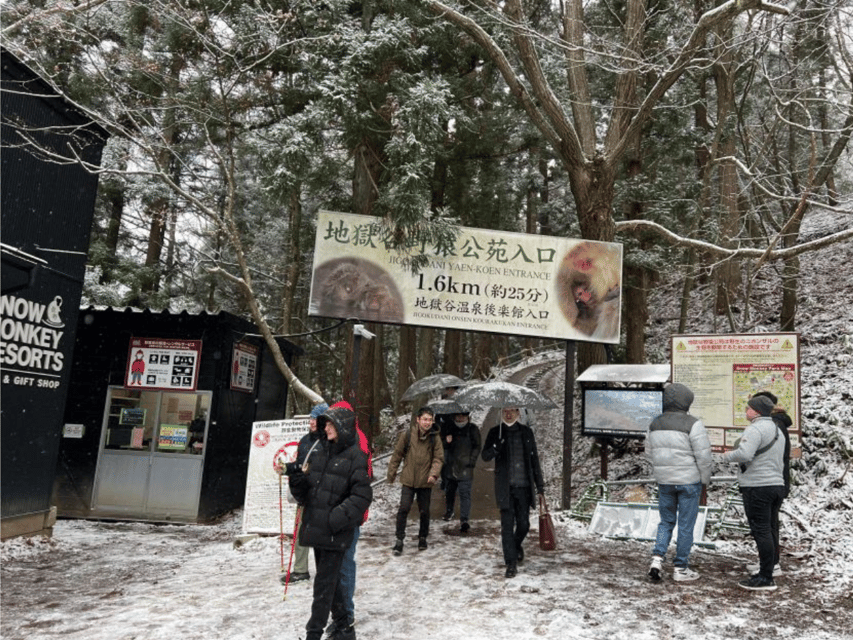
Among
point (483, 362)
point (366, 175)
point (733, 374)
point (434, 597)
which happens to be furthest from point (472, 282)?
point (483, 362)

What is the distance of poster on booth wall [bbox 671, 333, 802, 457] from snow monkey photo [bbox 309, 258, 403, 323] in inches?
171

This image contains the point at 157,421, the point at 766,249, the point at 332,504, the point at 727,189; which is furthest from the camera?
the point at 727,189

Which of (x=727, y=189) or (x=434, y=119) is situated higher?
(x=727, y=189)

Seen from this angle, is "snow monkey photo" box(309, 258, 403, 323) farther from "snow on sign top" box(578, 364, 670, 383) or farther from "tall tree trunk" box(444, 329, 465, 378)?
"tall tree trunk" box(444, 329, 465, 378)

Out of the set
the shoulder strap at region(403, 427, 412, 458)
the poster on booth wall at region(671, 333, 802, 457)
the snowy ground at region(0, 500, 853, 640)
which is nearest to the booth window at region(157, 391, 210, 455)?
the snowy ground at region(0, 500, 853, 640)

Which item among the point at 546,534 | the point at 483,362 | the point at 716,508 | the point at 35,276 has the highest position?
the point at 483,362

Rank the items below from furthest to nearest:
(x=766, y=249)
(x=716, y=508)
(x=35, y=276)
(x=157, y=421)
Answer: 1. (x=157, y=421)
2. (x=766, y=249)
3. (x=35, y=276)
4. (x=716, y=508)

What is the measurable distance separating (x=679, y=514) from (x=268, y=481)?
5.17 meters

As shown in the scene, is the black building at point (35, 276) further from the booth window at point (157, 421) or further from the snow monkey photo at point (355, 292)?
the snow monkey photo at point (355, 292)

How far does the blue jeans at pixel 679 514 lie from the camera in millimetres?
5930

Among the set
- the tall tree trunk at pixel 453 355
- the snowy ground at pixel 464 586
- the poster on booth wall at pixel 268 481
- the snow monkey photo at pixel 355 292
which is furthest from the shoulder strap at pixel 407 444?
the tall tree trunk at pixel 453 355

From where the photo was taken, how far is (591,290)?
1019cm

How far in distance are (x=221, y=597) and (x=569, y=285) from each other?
6908 mm

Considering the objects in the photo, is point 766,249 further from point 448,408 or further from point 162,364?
point 162,364
